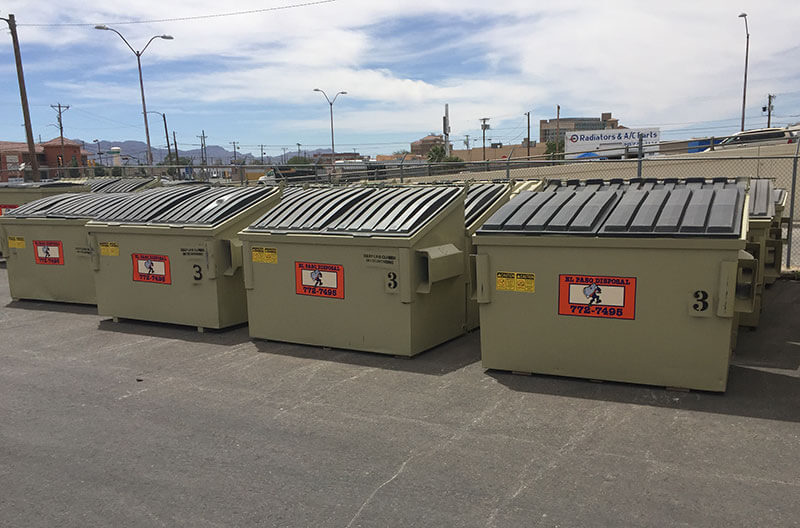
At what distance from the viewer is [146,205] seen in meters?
8.16

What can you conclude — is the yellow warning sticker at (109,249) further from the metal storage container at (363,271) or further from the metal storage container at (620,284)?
the metal storage container at (620,284)

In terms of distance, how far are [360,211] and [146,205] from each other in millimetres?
3382

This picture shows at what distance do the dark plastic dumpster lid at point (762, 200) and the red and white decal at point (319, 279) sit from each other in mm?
4614

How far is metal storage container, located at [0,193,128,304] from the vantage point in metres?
8.95

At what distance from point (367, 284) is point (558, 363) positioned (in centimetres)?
203

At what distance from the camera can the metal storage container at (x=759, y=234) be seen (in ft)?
21.2

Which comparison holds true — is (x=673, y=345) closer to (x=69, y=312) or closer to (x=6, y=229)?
(x=69, y=312)

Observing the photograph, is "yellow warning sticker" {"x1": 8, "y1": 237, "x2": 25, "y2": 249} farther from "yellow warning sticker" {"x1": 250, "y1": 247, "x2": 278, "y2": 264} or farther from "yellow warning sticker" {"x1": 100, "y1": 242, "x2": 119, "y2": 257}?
"yellow warning sticker" {"x1": 250, "y1": 247, "x2": 278, "y2": 264}

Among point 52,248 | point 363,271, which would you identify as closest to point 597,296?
point 363,271

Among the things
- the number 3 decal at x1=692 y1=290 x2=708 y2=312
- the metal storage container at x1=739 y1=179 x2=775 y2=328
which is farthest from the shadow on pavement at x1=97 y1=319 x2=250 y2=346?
the metal storage container at x1=739 y1=179 x2=775 y2=328

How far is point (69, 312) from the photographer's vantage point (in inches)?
349

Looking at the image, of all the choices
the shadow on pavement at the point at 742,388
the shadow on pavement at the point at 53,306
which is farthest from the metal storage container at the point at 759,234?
the shadow on pavement at the point at 53,306

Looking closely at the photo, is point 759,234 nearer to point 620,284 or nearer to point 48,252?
point 620,284

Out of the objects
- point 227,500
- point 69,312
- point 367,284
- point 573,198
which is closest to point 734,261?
point 573,198
